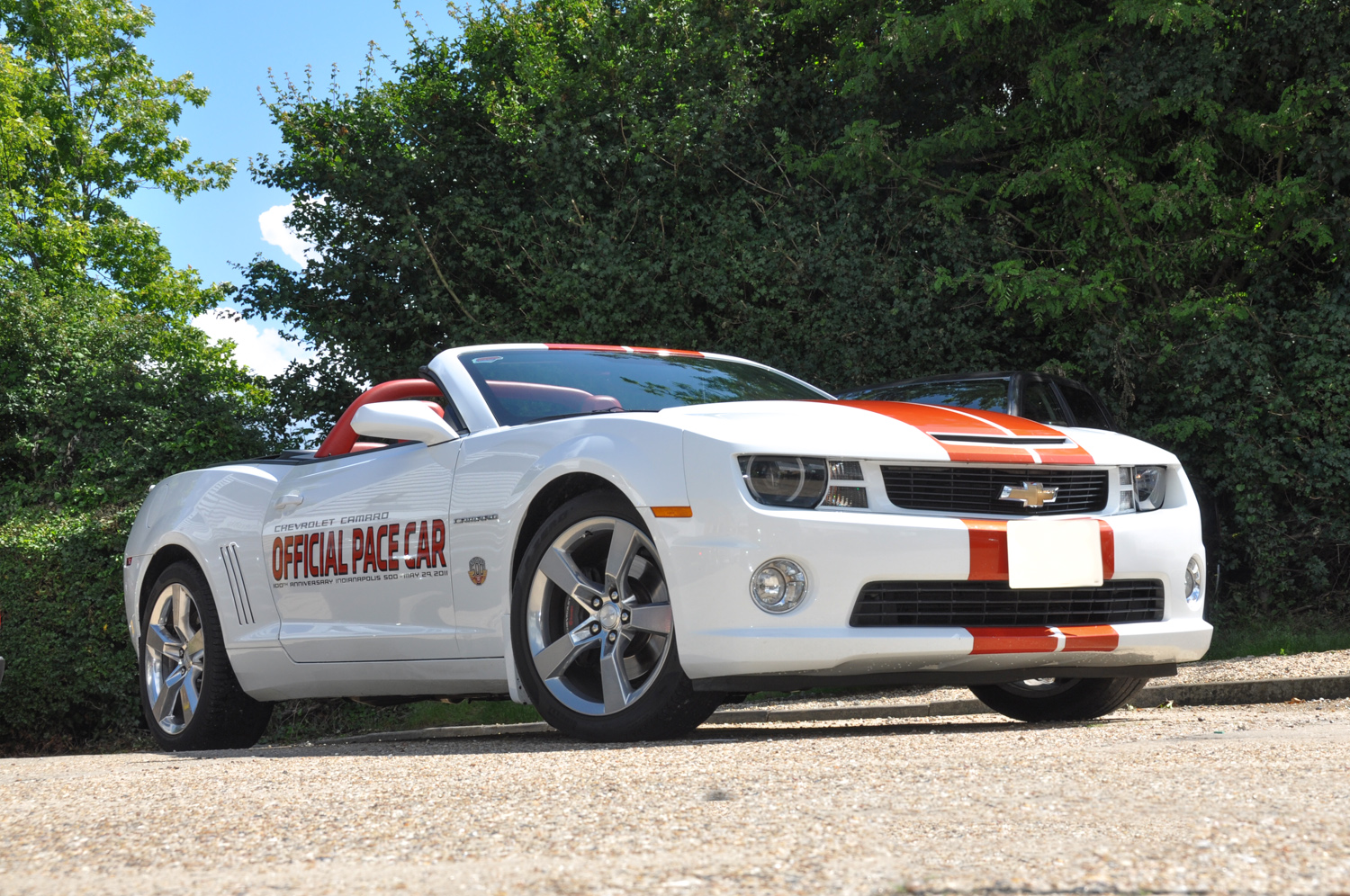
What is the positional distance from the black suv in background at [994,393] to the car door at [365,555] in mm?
5413

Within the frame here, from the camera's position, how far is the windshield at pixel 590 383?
522 cm

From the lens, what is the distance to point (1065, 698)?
5.70 metres

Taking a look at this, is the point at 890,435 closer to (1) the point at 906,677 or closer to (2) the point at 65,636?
(1) the point at 906,677

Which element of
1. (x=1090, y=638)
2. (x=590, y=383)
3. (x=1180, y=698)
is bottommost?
(x=1180, y=698)

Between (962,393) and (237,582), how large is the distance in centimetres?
607

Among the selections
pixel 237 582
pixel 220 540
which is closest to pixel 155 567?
pixel 220 540

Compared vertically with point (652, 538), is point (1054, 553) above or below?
below

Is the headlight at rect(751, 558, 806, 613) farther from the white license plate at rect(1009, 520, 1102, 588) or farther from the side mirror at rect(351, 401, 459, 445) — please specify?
the side mirror at rect(351, 401, 459, 445)

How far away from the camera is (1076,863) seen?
2.03 metres

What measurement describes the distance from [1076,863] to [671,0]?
48.1ft

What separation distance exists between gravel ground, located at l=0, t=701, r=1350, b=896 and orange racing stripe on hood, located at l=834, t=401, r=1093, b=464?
1.06m

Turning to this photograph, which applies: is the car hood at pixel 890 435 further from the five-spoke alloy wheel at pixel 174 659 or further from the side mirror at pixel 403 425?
the five-spoke alloy wheel at pixel 174 659

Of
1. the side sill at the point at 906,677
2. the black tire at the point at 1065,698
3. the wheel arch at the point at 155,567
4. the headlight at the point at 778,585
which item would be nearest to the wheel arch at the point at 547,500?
the headlight at the point at 778,585

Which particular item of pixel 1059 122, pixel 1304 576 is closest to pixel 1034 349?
pixel 1059 122
